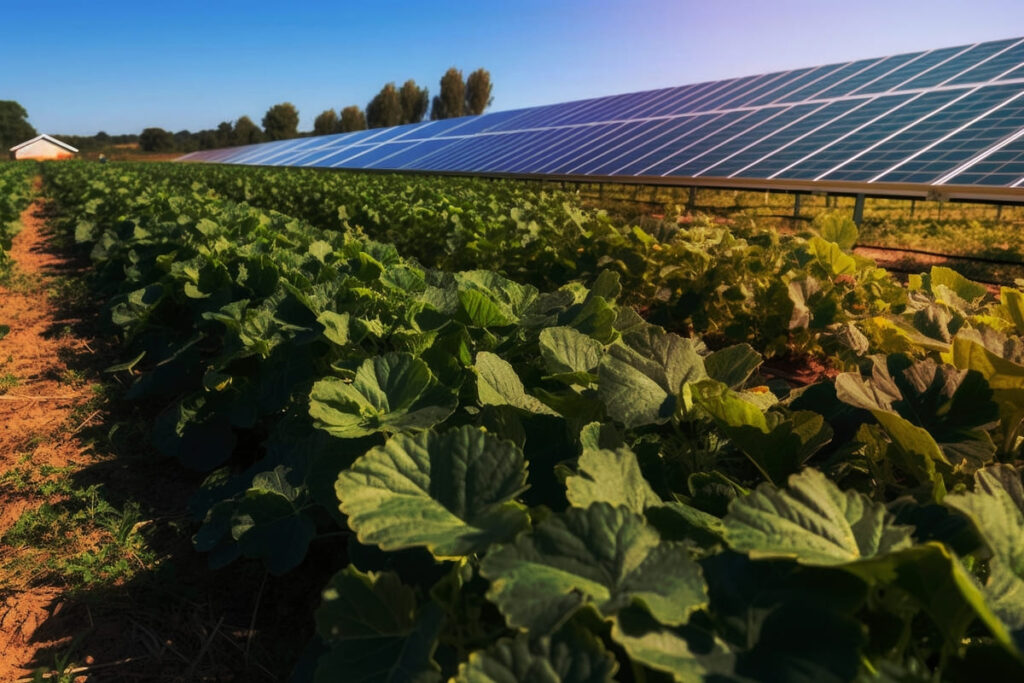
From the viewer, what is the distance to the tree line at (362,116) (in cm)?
5972

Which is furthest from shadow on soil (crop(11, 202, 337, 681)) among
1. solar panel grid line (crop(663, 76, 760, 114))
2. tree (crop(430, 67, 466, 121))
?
tree (crop(430, 67, 466, 121))

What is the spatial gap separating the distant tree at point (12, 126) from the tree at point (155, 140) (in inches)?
532

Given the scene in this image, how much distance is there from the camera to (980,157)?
7039mm

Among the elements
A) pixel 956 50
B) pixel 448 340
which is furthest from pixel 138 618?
pixel 956 50

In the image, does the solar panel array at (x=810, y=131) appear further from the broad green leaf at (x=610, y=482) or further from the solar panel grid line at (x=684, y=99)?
the broad green leaf at (x=610, y=482)

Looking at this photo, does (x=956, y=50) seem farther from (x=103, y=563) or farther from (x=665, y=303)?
(x=103, y=563)

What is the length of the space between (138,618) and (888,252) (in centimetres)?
969

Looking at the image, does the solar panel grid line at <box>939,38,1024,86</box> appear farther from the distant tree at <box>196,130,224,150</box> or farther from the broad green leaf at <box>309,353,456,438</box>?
the distant tree at <box>196,130,224,150</box>

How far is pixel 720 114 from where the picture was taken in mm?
13359

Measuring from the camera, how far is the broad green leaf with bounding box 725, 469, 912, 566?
60 centimetres

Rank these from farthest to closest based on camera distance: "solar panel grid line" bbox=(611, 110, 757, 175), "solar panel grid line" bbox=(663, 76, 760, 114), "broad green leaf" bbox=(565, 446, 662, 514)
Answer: "solar panel grid line" bbox=(663, 76, 760, 114)
"solar panel grid line" bbox=(611, 110, 757, 175)
"broad green leaf" bbox=(565, 446, 662, 514)

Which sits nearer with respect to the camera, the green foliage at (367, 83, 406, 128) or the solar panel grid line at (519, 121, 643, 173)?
the solar panel grid line at (519, 121, 643, 173)

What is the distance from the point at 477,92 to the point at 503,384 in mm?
62697

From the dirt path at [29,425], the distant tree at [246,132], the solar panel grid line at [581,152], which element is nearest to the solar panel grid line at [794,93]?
the solar panel grid line at [581,152]
